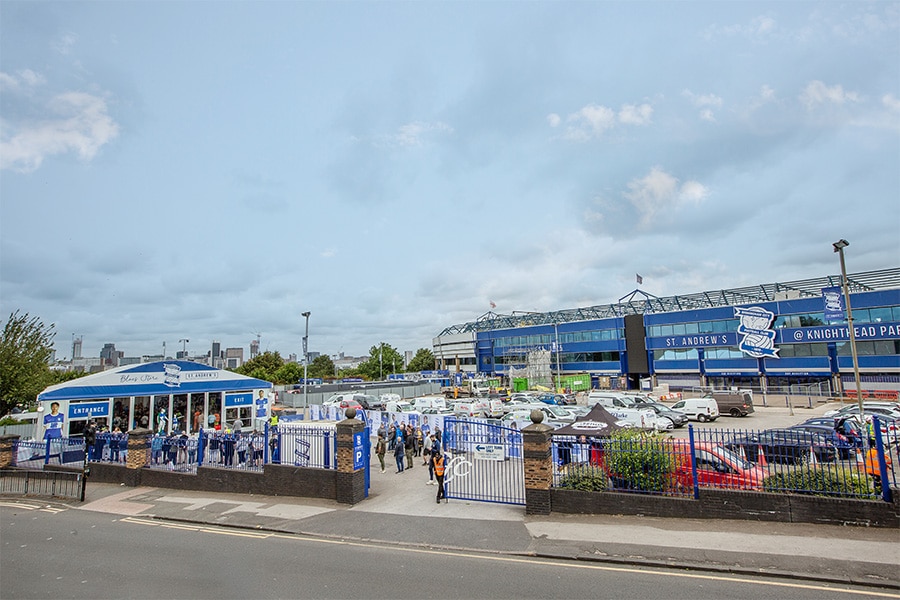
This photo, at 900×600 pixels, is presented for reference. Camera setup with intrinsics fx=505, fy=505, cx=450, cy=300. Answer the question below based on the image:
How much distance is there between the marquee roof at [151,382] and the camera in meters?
24.7

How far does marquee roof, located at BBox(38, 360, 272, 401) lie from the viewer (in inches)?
972

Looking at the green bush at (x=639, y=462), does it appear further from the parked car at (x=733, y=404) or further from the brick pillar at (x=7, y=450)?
the parked car at (x=733, y=404)

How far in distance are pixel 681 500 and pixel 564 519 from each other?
8.67 ft

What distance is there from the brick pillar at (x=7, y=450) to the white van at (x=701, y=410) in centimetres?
3603

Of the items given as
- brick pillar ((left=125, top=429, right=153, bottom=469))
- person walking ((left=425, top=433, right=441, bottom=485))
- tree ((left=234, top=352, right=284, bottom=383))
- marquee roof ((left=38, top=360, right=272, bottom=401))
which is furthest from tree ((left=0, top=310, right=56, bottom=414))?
tree ((left=234, top=352, right=284, bottom=383))

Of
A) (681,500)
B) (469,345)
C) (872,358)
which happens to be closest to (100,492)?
(681,500)

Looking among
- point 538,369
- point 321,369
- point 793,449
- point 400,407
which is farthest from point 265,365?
point 793,449

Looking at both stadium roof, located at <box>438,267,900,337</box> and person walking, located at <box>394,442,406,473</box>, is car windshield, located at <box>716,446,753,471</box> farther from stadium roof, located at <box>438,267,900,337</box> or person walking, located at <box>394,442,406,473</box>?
stadium roof, located at <box>438,267,900,337</box>

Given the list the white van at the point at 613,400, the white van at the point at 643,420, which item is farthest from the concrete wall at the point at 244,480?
the white van at the point at 613,400

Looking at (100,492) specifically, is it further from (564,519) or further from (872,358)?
(872,358)

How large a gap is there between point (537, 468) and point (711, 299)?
198 feet

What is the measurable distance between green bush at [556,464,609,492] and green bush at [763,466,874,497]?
3.45 meters

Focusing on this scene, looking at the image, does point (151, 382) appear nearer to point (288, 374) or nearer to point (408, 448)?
point (408, 448)

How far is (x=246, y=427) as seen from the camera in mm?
31922
